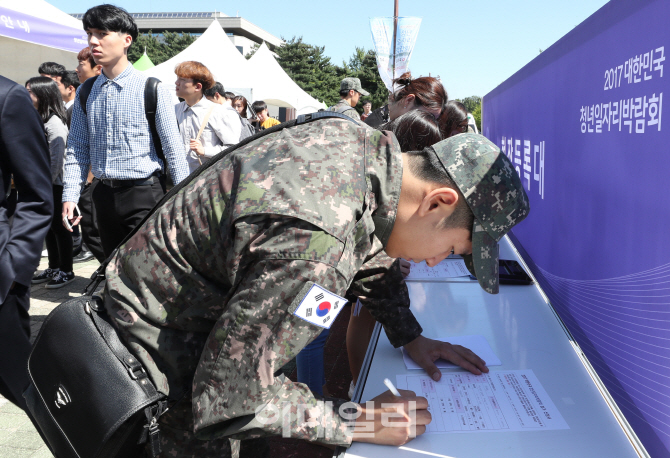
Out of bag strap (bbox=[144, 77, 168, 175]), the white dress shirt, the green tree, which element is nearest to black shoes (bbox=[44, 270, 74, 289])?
the white dress shirt

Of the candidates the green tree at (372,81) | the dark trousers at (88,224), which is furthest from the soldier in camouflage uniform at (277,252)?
the green tree at (372,81)

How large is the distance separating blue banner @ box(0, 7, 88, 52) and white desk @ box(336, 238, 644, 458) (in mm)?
5078

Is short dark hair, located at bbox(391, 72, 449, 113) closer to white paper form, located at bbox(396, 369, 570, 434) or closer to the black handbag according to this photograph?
white paper form, located at bbox(396, 369, 570, 434)

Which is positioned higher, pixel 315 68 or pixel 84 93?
pixel 315 68

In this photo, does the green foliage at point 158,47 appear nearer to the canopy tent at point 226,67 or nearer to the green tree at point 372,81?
the green tree at point 372,81

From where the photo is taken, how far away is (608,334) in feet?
4.14

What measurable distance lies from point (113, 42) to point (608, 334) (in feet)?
8.27

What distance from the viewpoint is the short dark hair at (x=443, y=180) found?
0.97m

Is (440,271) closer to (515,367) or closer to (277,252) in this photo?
(515,367)

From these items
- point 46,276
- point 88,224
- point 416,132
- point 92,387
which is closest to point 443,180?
point 92,387

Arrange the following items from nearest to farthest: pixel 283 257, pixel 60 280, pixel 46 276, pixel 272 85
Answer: pixel 283 257, pixel 60 280, pixel 46 276, pixel 272 85

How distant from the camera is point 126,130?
2.48m

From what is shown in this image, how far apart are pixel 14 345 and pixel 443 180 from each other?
Answer: 145 cm

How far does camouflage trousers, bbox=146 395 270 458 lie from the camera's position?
1.12m
